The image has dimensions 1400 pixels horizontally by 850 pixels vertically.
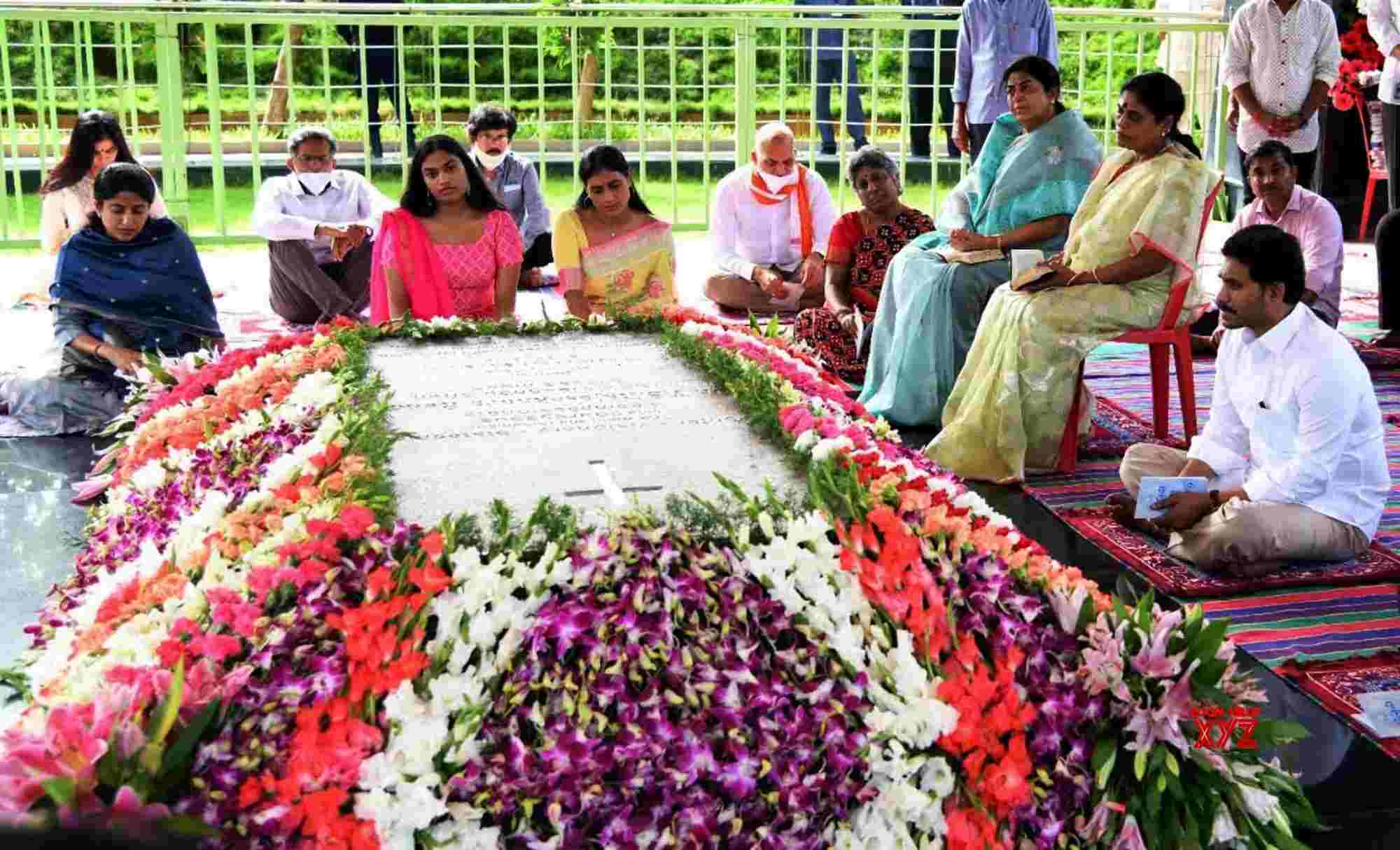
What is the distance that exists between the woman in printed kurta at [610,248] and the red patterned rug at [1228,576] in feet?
6.57

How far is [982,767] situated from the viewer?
2.11 meters

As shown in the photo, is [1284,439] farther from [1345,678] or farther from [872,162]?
[872,162]

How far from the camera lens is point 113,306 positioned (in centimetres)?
520

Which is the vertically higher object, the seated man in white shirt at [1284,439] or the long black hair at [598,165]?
the long black hair at [598,165]

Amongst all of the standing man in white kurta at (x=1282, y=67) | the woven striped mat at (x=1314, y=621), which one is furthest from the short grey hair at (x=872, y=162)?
the woven striped mat at (x=1314, y=621)

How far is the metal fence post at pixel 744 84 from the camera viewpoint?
326 inches

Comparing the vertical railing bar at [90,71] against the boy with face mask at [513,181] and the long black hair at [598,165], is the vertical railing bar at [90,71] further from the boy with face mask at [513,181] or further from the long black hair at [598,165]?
the long black hair at [598,165]

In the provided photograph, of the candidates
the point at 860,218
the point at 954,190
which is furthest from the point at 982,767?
the point at 860,218

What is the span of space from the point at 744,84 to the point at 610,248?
3294 mm

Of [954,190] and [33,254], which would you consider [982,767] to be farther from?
[33,254]

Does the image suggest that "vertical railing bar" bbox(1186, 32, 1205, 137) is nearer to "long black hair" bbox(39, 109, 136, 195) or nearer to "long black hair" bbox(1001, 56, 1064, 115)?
"long black hair" bbox(1001, 56, 1064, 115)

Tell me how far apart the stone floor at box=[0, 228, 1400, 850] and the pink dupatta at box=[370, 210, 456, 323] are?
594 mm

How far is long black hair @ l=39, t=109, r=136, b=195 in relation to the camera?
6344 millimetres

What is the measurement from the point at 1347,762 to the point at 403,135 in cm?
662
